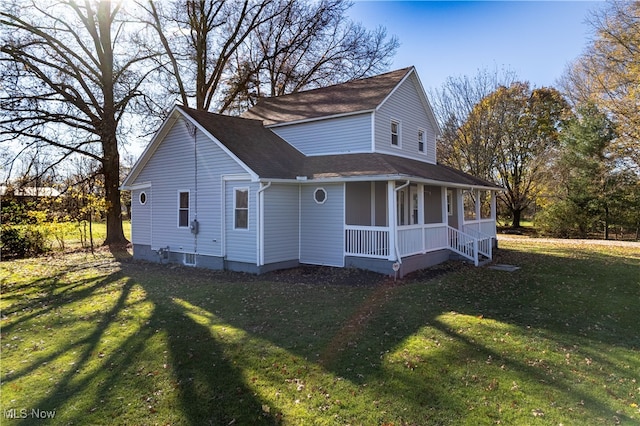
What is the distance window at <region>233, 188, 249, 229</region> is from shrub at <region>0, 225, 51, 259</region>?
12.4m

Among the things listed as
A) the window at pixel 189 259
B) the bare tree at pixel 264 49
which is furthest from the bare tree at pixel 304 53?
the window at pixel 189 259

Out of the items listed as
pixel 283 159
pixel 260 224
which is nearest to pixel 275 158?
pixel 283 159

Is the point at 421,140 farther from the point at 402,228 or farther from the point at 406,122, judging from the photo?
the point at 402,228

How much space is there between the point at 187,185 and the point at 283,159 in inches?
144

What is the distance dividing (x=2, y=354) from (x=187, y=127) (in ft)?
30.2

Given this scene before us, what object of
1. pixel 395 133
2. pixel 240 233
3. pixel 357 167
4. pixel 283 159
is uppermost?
pixel 395 133

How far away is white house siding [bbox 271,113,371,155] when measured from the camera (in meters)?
13.9

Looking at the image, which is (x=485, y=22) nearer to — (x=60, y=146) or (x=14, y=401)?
(x=14, y=401)

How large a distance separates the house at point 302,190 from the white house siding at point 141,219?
67mm

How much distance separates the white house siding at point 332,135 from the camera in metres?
13.9

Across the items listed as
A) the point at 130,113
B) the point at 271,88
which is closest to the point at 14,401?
the point at 130,113

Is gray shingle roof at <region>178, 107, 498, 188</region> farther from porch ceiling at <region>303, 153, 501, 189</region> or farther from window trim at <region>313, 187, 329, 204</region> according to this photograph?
window trim at <region>313, 187, 329, 204</region>

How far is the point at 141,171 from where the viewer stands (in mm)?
15570

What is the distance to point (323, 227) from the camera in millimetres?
12789
